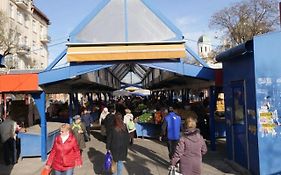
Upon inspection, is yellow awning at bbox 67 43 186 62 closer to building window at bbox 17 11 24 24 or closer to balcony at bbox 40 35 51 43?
building window at bbox 17 11 24 24

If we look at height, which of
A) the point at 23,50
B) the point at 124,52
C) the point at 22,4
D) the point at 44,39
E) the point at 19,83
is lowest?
the point at 19,83

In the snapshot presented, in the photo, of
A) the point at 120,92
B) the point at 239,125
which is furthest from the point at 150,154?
the point at 120,92

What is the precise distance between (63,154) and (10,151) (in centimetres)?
613

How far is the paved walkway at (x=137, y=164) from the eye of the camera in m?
10.7

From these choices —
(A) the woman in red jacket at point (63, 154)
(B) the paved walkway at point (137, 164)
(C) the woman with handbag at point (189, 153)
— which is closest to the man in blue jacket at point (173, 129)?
(B) the paved walkway at point (137, 164)

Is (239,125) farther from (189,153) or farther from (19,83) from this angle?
(19,83)

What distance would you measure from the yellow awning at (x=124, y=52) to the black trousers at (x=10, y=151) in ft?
10.7

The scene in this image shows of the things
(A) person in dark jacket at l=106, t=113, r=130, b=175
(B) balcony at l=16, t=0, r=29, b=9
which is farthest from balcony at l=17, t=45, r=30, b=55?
(A) person in dark jacket at l=106, t=113, r=130, b=175

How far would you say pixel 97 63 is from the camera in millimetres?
12984

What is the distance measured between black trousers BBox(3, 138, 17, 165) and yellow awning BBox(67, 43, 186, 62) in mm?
3260

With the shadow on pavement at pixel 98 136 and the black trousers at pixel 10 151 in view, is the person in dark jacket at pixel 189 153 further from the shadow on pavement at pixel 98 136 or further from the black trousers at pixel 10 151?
the shadow on pavement at pixel 98 136

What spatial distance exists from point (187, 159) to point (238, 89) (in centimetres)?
447

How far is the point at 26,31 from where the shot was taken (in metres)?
56.9

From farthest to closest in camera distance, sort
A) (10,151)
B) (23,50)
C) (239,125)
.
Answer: (23,50) → (10,151) → (239,125)
